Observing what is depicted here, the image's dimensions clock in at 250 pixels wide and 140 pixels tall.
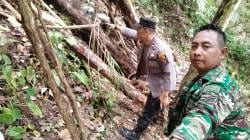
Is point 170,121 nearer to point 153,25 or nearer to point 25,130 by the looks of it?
point 25,130

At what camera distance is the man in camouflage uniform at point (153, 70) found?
4.98 meters

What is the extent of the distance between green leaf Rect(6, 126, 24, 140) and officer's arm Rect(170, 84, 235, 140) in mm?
1976

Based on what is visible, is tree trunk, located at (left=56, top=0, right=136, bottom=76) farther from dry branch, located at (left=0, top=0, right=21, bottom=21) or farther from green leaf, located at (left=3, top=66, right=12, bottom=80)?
green leaf, located at (left=3, top=66, right=12, bottom=80)

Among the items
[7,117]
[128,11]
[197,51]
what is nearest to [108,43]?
[128,11]

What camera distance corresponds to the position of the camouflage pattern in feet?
16.3

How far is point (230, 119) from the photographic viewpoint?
219 centimetres

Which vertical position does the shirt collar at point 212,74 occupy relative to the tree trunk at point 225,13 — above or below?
below

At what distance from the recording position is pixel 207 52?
243cm

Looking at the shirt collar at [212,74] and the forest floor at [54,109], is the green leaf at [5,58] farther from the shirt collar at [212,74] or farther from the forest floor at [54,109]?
the shirt collar at [212,74]

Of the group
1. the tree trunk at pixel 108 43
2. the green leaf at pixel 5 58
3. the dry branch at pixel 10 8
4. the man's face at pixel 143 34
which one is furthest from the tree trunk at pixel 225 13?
the green leaf at pixel 5 58

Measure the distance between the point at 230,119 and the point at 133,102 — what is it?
3.71 metres

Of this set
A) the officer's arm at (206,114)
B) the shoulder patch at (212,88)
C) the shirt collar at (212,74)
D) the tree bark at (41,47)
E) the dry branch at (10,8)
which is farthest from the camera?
the dry branch at (10,8)

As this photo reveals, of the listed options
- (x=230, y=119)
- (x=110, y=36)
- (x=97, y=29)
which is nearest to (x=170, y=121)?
(x=230, y=119)

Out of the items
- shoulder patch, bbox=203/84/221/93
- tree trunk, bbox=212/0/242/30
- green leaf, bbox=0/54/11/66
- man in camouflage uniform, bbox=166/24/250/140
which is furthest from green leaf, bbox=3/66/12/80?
tree trunk, bbox=212/0/242/30
